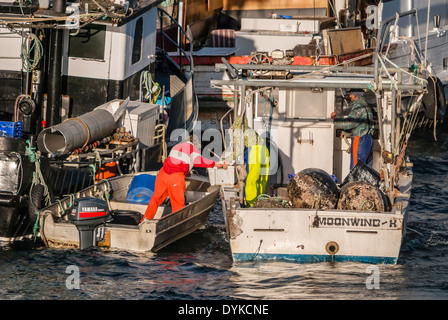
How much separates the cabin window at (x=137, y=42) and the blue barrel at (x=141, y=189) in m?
3.16

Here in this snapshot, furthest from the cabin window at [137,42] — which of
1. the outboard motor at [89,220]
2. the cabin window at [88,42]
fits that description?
the outboard motor at [89,220]

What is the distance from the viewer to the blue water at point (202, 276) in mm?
9648

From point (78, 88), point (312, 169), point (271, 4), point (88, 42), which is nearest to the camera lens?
point (312, 169)

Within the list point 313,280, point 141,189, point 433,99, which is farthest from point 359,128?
point 433,99

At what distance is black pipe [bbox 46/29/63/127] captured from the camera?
14289 millimetres

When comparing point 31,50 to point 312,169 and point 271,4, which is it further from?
point 271,4

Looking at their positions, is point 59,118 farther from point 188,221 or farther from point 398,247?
point 398,247

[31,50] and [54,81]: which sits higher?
[31,50]

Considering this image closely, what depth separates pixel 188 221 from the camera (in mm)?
12359

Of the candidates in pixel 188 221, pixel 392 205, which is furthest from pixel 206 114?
pixel 392 205

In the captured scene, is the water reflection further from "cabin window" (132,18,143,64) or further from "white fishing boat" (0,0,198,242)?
"cabin window" (132,18,143,64)

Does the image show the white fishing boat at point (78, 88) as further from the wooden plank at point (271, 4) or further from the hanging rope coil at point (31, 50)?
the wooden plank at point (271, 4)

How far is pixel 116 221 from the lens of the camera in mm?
12352

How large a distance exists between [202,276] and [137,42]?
653 centimetres
